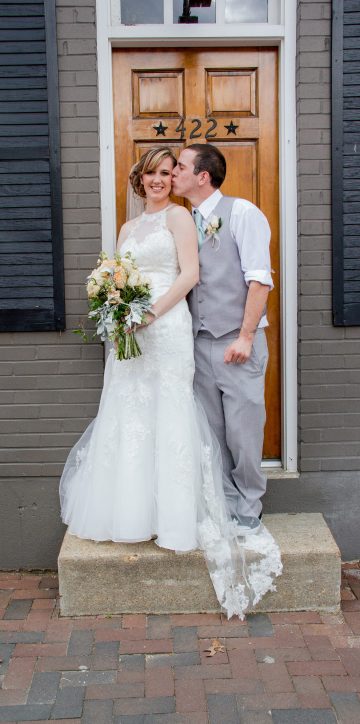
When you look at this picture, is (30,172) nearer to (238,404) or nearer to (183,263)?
(183,263)

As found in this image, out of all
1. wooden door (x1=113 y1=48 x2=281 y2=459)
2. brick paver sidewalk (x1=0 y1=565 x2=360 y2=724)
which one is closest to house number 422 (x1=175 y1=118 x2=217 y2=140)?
wooden door (x1=113 y1=48 x2=281 y2=459)

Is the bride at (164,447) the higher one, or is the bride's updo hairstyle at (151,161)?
the bride's updo hairstyle at (151,161)

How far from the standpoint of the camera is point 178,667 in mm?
3303

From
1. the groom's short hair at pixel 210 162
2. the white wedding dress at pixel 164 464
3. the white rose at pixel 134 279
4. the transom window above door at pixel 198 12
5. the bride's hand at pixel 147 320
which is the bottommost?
the white wedding dress at pixel 164 464

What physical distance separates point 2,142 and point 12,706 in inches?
115

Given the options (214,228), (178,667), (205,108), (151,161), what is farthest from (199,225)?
(178,667)

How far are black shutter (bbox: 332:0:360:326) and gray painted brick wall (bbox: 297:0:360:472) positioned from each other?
4 cm

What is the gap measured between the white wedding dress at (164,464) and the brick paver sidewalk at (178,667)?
262 mm

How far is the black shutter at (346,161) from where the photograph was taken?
13.7ft

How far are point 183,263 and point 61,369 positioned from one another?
1.08 metres

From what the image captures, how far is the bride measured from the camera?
3.76 m

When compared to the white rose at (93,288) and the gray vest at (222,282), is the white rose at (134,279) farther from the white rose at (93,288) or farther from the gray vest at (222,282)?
the gray vest at (222,282)

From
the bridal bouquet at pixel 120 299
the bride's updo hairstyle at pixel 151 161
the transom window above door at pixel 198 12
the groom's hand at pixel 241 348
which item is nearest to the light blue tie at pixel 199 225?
the bride's updo hairstyle at pixel 151 161

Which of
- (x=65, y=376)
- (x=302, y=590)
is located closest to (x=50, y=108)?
(x=65, y=376)
